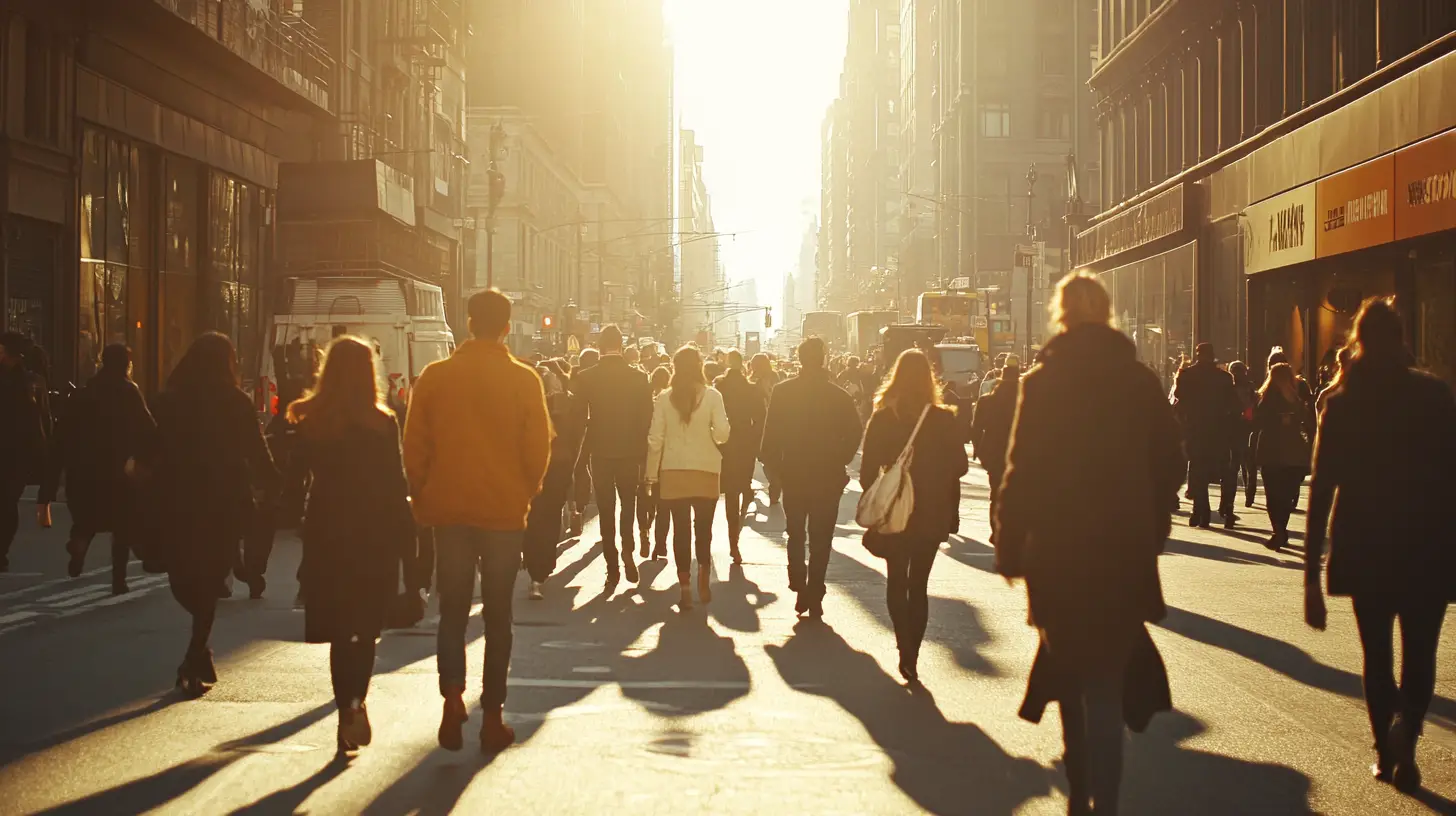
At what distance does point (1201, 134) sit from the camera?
133 ft

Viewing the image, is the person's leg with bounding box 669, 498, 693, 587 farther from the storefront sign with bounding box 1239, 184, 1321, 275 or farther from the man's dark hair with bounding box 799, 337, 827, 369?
the storefront sign with bounding box 1239, 184, 1321, 275

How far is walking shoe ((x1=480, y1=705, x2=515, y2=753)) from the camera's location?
764 centimetres

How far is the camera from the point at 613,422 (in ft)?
46.0

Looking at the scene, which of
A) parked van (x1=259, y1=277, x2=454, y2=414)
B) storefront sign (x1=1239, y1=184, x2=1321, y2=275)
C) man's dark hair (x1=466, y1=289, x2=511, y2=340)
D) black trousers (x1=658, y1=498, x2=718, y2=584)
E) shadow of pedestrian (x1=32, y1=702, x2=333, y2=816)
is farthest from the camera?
storefront sign (x1=1239, y1=184, x2=1321, y2=275)

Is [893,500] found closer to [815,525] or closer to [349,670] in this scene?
[815,525]

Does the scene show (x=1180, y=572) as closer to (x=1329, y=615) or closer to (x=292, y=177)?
(x=1329, y=615)

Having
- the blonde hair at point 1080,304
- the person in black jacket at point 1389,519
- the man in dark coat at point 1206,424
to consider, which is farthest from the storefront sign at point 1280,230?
the blonde hair at point 1080,304

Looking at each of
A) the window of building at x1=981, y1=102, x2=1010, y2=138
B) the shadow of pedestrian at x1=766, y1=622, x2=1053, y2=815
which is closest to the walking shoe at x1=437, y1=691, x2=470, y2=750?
the shadow of pedestrian at x1=766, y1=622, x2=1053, y2=815

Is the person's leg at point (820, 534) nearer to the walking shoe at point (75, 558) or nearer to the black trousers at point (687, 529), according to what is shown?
the black trousers at point (687, 529)

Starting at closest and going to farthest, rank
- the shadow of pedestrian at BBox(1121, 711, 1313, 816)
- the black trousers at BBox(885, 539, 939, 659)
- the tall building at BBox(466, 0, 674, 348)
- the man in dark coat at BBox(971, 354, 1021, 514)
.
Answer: the shadow of pedestrian at BBox(1121, 711, 1313, 816) < the black trousers at BBox(885, 539, 939, 659) < the man in dark coat at BBox(971, 354, 1021, 514) < the tall building at BBox(466, 0, 674, 348)

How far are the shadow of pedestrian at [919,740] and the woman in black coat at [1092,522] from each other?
1.06 meters

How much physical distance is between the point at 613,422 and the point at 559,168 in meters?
83.0

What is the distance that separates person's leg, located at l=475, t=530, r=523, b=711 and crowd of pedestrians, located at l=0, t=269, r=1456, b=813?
14 millimetres

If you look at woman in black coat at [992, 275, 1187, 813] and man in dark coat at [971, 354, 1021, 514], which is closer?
woman in black coat at [992, 275, 1187, 813]
